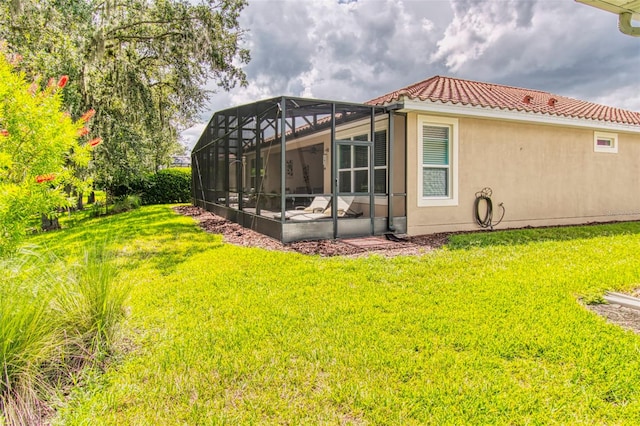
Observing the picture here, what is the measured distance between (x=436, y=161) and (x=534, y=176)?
348cm

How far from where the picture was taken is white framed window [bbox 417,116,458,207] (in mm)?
8945

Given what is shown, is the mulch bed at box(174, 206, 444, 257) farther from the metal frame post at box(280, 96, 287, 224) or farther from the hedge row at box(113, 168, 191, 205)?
the hedge row at box(113, 168, 191, 205)

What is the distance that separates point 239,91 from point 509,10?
373 inches

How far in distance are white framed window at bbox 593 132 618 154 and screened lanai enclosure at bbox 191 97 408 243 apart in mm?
7179

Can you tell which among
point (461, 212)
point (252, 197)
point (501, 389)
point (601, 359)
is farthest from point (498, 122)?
point (501, 389)

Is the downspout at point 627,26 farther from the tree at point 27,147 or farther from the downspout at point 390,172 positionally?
the tree at point 27,147

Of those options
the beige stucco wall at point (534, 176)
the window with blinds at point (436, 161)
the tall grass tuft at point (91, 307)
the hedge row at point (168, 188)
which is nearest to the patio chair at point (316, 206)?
the beige stucco wall at point (534, 176)

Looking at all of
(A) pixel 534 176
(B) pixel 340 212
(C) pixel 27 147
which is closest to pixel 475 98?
(A) pixel 534 176

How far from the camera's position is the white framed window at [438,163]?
8945 millimetres

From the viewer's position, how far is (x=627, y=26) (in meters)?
4.38

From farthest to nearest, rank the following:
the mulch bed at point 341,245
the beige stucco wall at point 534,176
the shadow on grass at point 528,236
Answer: the beige stucco wall at point 534,176, the shadow on grass at point 528,236, the mulch bed at point 341,245

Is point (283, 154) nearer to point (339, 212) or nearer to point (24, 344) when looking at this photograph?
point (339, 212)

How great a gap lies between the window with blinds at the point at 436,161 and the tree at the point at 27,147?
755cm

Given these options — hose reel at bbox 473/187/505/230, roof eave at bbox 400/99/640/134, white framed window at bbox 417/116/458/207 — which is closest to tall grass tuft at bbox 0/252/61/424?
roof eave at bbox 400/99/640/134
